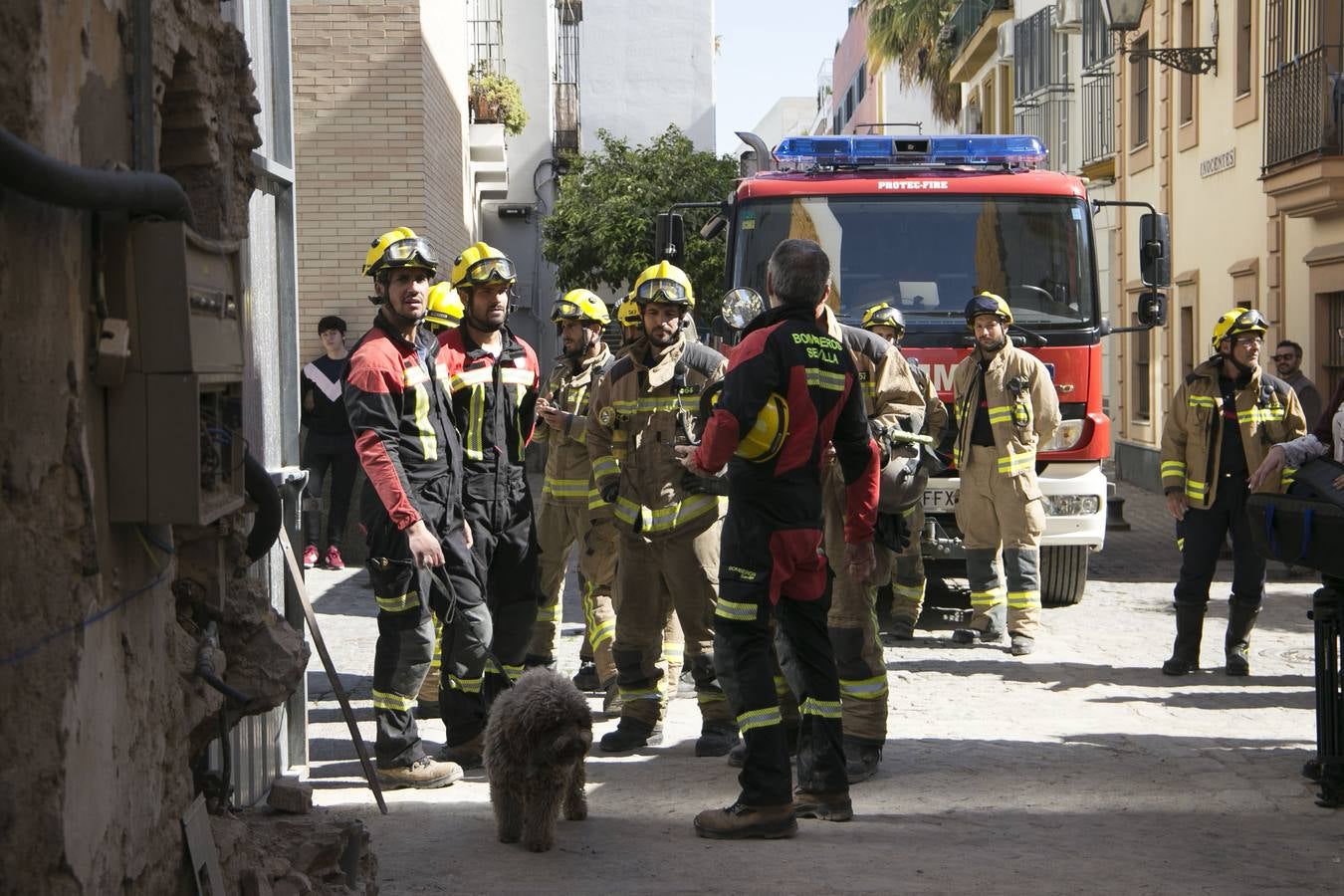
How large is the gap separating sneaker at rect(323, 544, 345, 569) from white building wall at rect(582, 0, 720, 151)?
29845mm

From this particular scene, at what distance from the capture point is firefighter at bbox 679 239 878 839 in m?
5.97

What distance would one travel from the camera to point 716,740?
7.42m

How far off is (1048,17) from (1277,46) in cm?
1446

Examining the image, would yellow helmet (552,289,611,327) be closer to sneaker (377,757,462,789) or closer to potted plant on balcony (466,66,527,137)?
sneaker (377,757,462,789)

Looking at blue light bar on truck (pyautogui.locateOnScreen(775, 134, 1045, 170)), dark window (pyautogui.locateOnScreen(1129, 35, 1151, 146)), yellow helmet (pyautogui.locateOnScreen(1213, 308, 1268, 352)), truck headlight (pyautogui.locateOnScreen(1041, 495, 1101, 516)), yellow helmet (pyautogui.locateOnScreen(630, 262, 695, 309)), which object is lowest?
truck headlight (pyautogui.locateOnScreen(1041, 495, 1101, 516))

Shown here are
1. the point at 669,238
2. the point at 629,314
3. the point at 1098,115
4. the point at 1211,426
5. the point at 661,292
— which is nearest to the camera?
the point at 661,292

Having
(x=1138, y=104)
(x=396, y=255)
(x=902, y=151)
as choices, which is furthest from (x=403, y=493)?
(x=1138, y=104)

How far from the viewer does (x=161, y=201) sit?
3.42 m

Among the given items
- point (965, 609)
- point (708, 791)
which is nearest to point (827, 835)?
point (708, 791)

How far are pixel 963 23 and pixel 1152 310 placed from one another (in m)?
28.4

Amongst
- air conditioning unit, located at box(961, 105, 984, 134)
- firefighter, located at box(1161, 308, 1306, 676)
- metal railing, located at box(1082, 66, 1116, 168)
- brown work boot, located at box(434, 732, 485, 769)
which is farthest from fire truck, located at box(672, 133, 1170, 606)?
air conditioning unit, located at box(961, 105, 984, 134)

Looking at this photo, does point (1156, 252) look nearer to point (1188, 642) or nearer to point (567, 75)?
point (1188, 642)

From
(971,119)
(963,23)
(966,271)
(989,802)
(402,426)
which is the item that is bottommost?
(989,802)

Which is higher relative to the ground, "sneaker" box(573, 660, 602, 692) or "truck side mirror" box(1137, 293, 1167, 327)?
"truck side mirror" box(1137, 293, 1167, 327)
